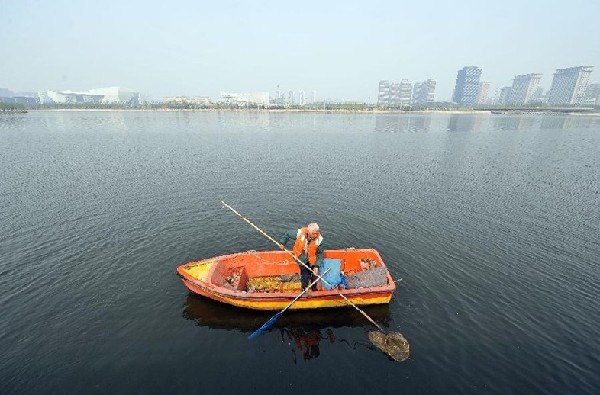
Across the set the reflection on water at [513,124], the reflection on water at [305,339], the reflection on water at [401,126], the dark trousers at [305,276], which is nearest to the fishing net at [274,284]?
the dark trousers at [305,276]

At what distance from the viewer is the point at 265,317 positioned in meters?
14.6

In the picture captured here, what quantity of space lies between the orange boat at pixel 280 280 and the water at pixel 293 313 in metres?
0.85

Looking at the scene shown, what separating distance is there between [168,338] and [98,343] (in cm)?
266

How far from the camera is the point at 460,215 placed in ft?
85.7

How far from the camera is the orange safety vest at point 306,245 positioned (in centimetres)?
1457

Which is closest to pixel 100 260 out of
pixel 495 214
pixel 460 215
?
pixel 460 215

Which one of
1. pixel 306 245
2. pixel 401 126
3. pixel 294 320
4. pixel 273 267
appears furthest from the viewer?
pixel 401 126

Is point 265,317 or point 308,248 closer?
point 265,317

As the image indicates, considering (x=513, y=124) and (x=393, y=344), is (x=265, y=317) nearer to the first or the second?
(x=393, y=344)

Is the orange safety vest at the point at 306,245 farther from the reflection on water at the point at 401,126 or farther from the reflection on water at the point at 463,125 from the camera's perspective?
the reflection on water at the point at 463,125

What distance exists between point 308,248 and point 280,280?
122 inches

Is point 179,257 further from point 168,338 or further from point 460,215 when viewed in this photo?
point 460,215

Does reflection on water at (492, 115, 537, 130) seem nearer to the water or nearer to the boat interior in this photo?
the water

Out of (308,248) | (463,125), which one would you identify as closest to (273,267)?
(308,248)
